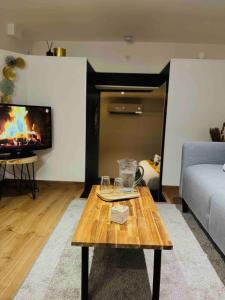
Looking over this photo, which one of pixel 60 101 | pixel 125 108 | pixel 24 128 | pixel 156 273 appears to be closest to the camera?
pixel 156 273

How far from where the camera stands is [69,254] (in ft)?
6.14

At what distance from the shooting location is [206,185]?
6.95 feet

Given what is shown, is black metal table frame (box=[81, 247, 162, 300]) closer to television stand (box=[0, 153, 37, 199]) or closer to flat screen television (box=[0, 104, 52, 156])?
flat screen television (box=[0, 104, 52, 156])

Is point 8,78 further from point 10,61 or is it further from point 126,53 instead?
point 126,53

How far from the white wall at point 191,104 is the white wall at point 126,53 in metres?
0.89

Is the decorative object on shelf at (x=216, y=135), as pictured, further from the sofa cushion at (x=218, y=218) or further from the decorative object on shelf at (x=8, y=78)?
the decorative object on shelf at (x=8, y=78)

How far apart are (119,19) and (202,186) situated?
2.49 m

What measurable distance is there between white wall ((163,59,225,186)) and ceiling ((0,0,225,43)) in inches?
22.1

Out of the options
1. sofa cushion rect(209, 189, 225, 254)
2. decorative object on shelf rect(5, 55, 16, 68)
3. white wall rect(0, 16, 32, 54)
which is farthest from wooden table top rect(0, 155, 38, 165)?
sofa cushion rect(209, 189, 225, 254)

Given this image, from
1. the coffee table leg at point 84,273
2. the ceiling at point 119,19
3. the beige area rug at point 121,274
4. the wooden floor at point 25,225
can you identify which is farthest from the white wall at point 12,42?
the coffee table leg at point 84,273

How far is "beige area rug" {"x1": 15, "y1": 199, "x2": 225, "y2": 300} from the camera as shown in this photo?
4.83 feet

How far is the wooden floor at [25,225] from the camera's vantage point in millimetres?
1663

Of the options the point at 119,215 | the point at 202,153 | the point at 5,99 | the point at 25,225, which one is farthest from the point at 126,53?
the point at 119,215

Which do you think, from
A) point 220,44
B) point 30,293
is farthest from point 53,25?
point 30,293
